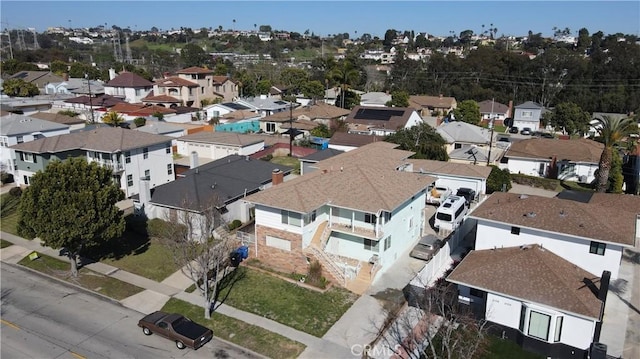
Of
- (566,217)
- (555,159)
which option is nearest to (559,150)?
(555,159)

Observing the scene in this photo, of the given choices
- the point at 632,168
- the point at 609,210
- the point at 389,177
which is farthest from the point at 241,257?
the point at 632,168

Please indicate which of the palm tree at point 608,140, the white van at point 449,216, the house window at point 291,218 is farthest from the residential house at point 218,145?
the palm tree at point 608,140

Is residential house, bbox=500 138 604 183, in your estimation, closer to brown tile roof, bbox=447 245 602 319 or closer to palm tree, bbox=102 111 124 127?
brown tile roof, bbox=447 245 602 319

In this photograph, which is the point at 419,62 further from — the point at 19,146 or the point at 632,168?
the point at 19,146

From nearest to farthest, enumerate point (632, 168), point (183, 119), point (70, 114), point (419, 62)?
point (632, 168) < point (70, 114) < point (183, 119) < point (419, 62)

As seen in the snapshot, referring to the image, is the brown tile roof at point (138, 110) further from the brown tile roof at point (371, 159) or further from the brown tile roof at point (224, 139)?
the brown tile roof at point (371, 159)

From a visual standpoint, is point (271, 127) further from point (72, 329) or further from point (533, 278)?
point (533, 278)
